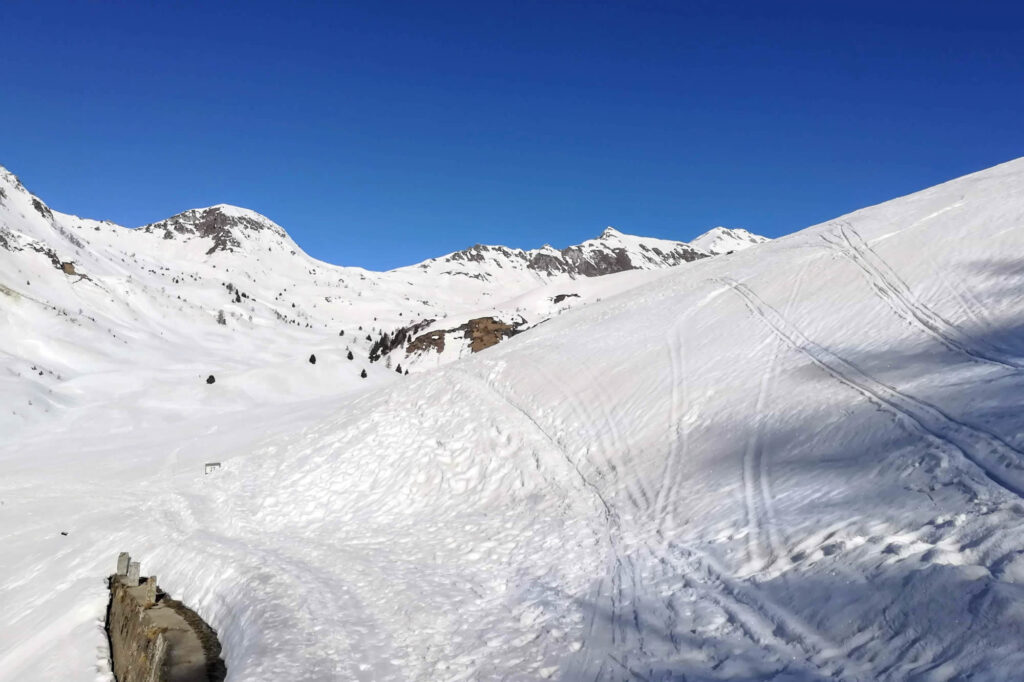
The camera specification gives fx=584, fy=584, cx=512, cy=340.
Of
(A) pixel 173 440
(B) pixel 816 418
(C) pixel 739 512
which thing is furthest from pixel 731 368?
(A) pixel 173 440

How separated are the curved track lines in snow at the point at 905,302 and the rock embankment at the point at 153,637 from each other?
584 inches

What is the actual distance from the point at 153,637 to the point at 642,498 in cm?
937

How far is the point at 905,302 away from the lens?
16.1 m

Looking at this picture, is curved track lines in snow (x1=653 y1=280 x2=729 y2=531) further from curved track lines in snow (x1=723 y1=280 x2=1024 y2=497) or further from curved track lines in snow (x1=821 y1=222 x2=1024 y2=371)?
curved track lines in snow (x1=821 y1=222 x2=1024 y2=371)

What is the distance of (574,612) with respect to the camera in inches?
324

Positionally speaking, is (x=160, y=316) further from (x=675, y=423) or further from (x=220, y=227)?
(x=220, y=227)

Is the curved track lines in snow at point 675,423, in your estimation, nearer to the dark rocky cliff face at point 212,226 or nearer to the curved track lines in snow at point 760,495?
the curved track lines in snow at point 760,495

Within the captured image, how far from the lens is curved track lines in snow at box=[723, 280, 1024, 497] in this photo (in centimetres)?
738

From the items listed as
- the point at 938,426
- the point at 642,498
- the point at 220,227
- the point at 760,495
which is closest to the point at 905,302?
the point at 938,426

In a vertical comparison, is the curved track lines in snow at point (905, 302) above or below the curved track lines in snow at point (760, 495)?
above

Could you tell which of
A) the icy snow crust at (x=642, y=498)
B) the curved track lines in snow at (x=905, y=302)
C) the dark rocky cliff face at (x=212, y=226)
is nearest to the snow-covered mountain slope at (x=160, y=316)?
the icy snow crust at (x=642, y=498)

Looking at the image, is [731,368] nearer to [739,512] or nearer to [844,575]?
[739,512]

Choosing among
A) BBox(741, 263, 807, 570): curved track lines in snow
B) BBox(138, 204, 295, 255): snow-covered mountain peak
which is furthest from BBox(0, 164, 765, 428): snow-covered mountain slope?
BBox(138, 204, 295, 255): snow-covered mountain peak

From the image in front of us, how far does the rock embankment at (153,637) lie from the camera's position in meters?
9.33
